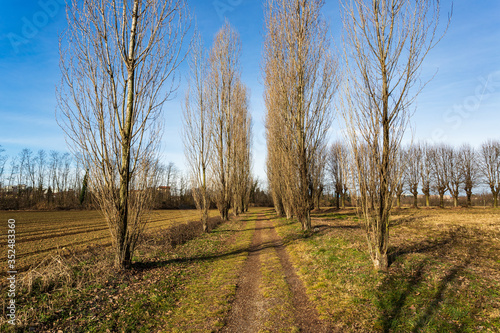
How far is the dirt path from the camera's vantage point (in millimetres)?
3590

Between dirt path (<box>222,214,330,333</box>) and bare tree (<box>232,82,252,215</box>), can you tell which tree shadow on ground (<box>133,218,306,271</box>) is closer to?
dirt path (<box>222,214,330,333</box>)

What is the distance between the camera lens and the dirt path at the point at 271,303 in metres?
3.59

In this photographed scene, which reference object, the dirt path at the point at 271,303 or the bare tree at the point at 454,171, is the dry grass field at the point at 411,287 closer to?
the dirt path at the point at 271,303

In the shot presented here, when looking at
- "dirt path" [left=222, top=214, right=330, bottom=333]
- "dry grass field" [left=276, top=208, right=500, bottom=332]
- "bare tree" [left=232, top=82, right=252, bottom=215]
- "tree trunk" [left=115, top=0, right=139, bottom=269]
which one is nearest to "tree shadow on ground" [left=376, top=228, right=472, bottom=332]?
"dry grass field" [left=276, top=208, right=500, bottom=332]

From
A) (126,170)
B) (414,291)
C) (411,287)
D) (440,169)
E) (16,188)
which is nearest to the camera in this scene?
(414,291)

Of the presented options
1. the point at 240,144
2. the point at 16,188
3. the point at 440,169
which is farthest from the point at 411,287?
the point at 16,188

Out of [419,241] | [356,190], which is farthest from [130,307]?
[419,241]

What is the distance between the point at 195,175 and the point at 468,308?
12.6 meters

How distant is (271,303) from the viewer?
4340 mm

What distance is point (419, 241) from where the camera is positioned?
26.1 feet

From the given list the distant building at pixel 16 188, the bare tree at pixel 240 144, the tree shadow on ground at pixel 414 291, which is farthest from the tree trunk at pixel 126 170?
the distant building at pixel 16 188

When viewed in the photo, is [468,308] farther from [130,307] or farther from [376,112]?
[130,307]

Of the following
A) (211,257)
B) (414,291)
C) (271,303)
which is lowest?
(211,257)

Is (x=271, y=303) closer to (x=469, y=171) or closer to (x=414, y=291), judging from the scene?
(x=414, y=291)
